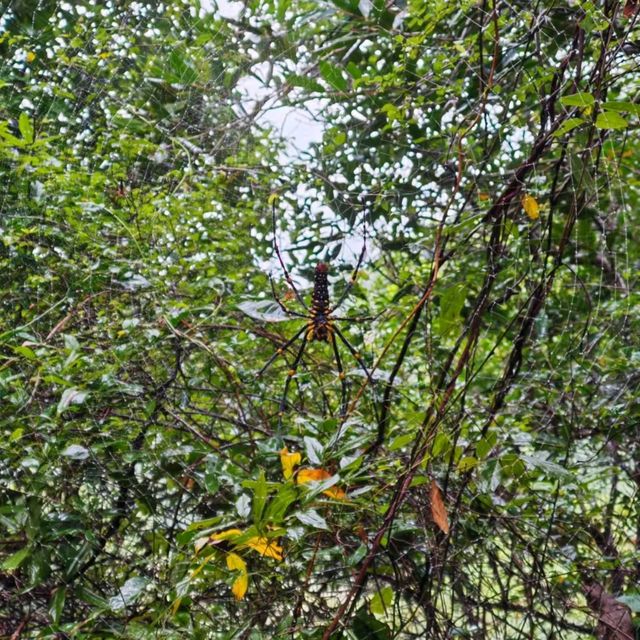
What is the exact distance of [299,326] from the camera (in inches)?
49.8

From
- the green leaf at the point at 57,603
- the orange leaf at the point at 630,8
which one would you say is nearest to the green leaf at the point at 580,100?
the orange leaf at the point at 630,8

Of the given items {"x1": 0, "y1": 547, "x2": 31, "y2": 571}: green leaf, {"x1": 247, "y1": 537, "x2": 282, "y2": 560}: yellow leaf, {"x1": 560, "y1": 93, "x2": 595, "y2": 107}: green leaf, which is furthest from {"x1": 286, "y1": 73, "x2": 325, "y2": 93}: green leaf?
{"x1": 0, "y1": 547, "x2": 31, "y2": 571}: green leaf

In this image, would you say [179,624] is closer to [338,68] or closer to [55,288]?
[55,288]

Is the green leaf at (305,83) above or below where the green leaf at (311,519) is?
above

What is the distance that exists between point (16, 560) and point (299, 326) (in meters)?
0.59

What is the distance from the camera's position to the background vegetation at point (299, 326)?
3.09 ft

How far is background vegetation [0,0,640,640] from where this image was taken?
0.94 m

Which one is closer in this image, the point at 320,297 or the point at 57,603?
the point at 57,603

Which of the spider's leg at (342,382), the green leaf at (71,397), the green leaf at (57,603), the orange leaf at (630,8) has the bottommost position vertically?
the green leaf at (57,603)

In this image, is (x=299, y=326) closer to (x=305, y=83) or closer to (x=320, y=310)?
(x=320, y=310)

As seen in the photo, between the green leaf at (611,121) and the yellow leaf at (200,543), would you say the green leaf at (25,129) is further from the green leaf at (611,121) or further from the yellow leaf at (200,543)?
the green leaf at (611,121)

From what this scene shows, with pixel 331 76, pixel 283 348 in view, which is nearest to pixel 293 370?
pixel 283 348

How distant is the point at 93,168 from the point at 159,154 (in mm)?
129

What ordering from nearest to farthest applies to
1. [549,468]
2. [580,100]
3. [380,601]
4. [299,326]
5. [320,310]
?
[580,100] → [549,468] → [380,601] → [320,310] → [299,326]
